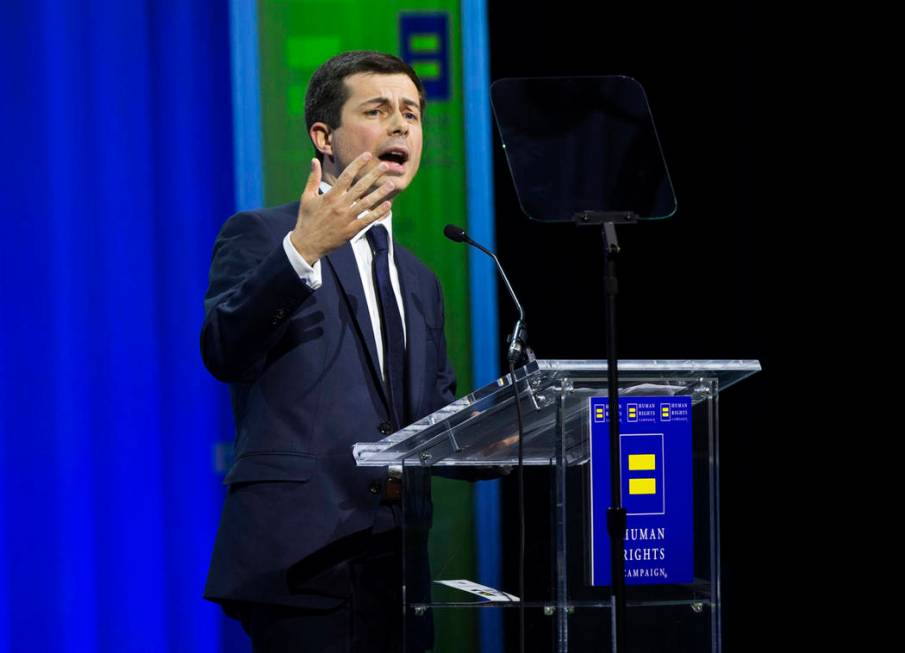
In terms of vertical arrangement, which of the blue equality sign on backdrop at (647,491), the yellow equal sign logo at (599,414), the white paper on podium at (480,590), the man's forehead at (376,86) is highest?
the man's forehead at (376,86)

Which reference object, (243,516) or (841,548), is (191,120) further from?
(841,548)

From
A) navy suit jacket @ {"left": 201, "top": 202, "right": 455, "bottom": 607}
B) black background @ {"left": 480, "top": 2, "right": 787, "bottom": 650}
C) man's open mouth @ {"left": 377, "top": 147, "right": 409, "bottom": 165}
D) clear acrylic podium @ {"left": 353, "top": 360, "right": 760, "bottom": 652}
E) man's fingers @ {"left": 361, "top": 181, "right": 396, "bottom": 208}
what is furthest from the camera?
black background @ {"left": 480, "top": 2, "right": 787, "bottom": 650}

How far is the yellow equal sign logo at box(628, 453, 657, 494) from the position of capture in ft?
5.53

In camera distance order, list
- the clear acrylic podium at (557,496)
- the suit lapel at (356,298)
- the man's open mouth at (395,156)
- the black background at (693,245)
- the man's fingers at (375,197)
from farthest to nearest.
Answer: the black background at (693,245)
the man's open mouth at (395,156)
the suit lapel at (356,298)
the man's fingers at (375,197)
the clear acrylic podium at (557,496)

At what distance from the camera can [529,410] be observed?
1721 mm

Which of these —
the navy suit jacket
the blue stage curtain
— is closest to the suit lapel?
the navy suit jacket

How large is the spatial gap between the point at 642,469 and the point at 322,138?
1.01m

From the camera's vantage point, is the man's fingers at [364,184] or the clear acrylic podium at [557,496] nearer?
the clear acrylic podium at [557,496]

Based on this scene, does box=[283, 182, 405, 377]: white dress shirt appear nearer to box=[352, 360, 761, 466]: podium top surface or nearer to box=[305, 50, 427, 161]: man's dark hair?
box=[305, 50, 427, 161]: man's dark hair

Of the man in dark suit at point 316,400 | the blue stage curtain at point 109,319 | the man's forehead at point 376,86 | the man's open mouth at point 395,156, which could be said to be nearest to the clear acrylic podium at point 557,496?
the man in dark suit at point 316,400

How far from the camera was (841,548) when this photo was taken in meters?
3.65

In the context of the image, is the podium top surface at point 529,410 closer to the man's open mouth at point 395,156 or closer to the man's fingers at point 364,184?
the man's fingers at point 364,184

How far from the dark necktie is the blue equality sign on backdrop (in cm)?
49

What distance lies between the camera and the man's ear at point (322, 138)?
2.33 meters
